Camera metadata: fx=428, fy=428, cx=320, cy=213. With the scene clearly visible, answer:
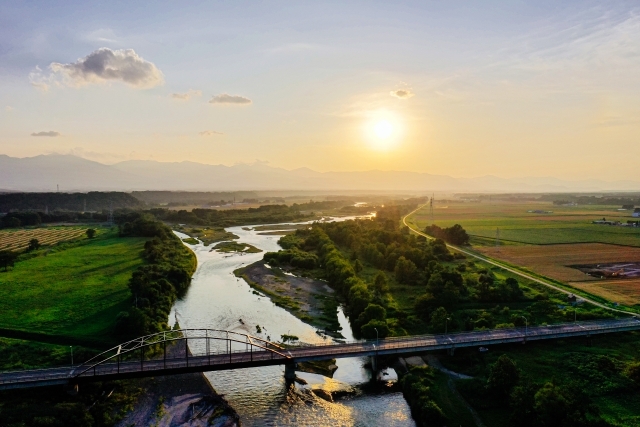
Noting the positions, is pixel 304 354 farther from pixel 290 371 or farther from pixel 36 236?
pixel 36 236

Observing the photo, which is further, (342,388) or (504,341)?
(504,341)

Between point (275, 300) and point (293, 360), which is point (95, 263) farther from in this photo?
point (293, 360)

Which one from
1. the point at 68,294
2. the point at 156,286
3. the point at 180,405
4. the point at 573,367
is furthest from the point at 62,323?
the point at 573,367

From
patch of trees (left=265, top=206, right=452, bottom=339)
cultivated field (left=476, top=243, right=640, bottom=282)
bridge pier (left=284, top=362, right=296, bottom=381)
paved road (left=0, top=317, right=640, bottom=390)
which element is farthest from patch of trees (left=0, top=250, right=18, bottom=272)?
cultivated field (left=476, top=243, right=640, bottom=282)

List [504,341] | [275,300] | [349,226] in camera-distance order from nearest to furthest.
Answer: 1. [504,341]
2. [275,300]
3. [349,226]

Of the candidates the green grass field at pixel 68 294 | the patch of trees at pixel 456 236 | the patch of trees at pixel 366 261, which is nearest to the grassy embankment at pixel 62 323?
the green grass field at pixel 68 294

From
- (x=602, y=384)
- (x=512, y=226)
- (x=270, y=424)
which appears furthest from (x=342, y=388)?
(x=512, y=226)

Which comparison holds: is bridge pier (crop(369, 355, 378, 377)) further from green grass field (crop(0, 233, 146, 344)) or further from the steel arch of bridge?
green grass field (crop(0, 233, 146, 344))
